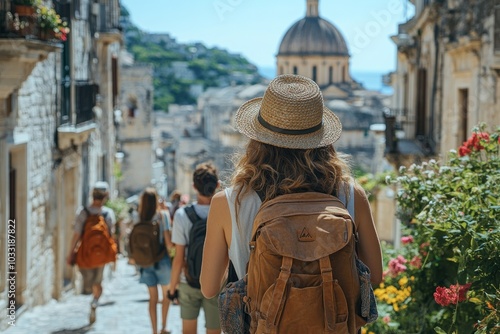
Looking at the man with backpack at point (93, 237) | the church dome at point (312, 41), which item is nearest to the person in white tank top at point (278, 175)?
the man with backpack at point (93, 237)

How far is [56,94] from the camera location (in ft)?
38.9

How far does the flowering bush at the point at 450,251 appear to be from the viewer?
161 inches

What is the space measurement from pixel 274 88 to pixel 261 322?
3.19 feet

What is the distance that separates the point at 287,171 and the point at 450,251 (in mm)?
2018

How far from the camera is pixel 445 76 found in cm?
1366

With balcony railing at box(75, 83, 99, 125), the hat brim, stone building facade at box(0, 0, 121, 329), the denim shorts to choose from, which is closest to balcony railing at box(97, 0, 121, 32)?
stone building facade at box(0, 0, 121, 329)

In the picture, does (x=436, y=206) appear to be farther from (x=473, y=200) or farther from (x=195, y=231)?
(x=195, y=231)

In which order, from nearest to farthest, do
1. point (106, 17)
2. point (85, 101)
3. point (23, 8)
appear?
1. point (23, 8)
2. point (85, 101)
3. point (106, 17)

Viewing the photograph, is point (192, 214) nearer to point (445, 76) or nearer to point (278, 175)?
point (278, 175)

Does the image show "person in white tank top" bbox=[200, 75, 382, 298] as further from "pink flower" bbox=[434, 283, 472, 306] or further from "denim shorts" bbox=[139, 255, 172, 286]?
"denim shorts" bbox=[139, 255, 172, 286]

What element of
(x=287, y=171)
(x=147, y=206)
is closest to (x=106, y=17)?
(x=147, y=206)

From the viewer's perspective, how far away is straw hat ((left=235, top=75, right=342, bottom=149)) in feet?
11.6

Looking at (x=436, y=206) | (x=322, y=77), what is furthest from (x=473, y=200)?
(x=322, y=77)

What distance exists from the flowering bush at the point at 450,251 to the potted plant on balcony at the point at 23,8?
414cm
